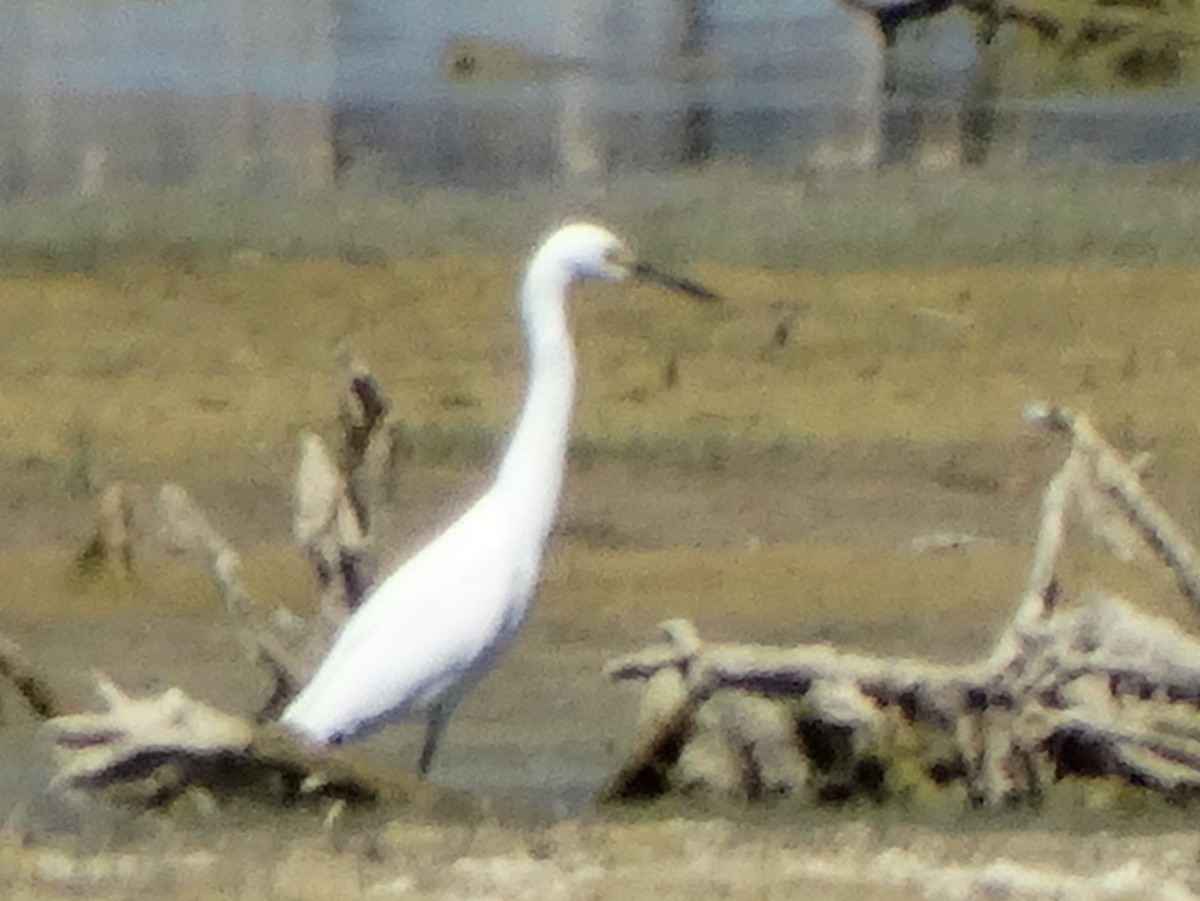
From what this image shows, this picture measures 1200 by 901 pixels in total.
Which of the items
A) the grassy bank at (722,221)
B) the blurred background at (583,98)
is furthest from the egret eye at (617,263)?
the blurred background at (583,98)

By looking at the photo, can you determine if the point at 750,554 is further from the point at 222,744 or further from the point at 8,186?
the point at 8,186

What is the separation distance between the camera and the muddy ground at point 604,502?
5.94 meters

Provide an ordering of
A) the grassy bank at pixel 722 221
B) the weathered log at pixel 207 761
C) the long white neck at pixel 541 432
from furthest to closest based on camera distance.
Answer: the grassy bank at pixel 722 221, the long white neck at pixel 541 432, the weathered log at pixel 207 761

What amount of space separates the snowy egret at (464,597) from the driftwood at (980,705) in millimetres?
295

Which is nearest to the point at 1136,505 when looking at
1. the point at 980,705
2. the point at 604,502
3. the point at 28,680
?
the point at 980,705

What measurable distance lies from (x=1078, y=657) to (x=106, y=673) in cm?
277

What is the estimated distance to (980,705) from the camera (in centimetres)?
629

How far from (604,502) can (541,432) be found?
3.72 m

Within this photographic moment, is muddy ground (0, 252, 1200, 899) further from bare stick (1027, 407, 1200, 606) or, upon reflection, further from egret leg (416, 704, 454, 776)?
bare stick (1027, 407, 1200, 606)

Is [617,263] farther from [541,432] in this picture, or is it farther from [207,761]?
[207,761]

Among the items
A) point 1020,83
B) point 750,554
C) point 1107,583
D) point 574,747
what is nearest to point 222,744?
point 574,747

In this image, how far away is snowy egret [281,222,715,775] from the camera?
612cm

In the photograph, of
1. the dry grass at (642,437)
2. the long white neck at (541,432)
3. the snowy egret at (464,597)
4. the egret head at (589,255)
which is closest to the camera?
the dry grass at (642,437)

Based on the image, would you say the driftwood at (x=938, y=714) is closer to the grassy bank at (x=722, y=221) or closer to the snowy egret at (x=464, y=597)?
the snowy egret at (x=464, y=597)
